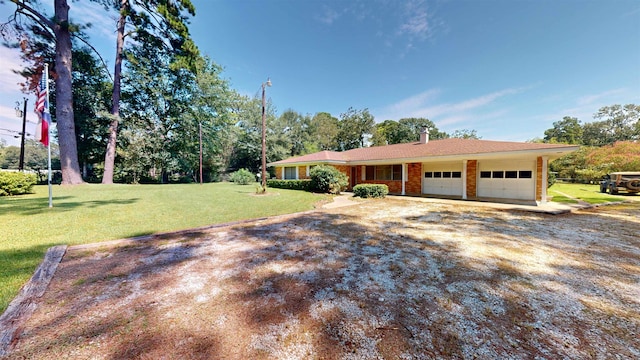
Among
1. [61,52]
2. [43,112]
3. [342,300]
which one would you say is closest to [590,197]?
[342,300]

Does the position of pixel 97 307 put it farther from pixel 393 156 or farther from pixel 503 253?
pixel 393 156

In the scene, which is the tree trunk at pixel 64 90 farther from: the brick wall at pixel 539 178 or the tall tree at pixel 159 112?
the brick wall at pixel 539 178

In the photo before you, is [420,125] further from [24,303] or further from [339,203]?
[24,303]

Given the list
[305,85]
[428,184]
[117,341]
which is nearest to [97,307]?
[117,341]

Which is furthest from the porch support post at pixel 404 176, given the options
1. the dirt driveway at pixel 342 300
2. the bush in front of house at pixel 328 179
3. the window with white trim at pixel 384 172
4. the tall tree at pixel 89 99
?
the tall tree at pixel 89 99

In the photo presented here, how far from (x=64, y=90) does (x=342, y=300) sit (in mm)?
19278

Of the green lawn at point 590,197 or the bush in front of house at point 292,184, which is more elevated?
the bush in front of house at point 292,184

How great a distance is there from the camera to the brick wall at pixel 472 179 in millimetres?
12344

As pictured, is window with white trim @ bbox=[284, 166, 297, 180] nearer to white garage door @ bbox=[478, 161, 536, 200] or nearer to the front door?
the front door

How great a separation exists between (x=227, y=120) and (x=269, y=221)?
2364 cm

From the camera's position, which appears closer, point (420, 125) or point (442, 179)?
point (442, 179)

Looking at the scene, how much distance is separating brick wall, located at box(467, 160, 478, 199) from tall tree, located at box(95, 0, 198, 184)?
772 inches

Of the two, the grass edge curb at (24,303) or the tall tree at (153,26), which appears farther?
the tall tree at (153,26)

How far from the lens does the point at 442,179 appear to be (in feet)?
44.1
